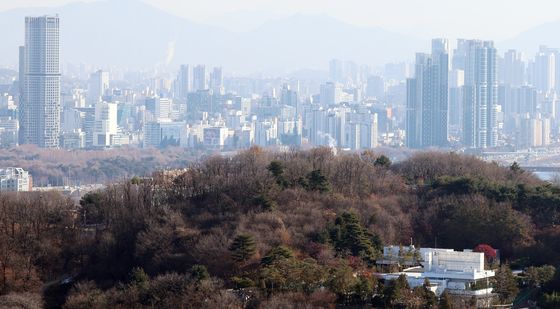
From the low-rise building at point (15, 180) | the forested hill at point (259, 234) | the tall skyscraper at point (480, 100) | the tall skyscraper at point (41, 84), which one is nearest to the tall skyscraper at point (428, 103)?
the tall skyscraper at point (480, 100)

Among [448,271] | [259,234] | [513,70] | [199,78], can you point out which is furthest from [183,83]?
[448,271]

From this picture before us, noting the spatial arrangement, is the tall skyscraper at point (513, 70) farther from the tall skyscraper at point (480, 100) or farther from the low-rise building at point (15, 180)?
the low-rise building at point (15, 180)

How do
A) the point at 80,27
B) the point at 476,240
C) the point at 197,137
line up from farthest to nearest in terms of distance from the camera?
the point at 80,27 < the point at 197,137 < the point at 476,240

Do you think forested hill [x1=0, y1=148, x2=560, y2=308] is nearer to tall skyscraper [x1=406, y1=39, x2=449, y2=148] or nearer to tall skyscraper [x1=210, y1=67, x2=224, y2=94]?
tall skyscraper [x1=406, y1=39, x2=449, y2=148]

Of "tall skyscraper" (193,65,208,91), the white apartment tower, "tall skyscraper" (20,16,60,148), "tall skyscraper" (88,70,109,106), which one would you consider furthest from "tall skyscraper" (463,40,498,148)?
"tall skyscraper" (193,65,208,91)

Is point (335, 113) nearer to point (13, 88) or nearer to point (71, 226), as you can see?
point (13, 88)

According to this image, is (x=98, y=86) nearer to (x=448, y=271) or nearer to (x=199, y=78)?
(x=199, y=78)

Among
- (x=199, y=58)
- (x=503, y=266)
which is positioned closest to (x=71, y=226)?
(x=503, y=266)
